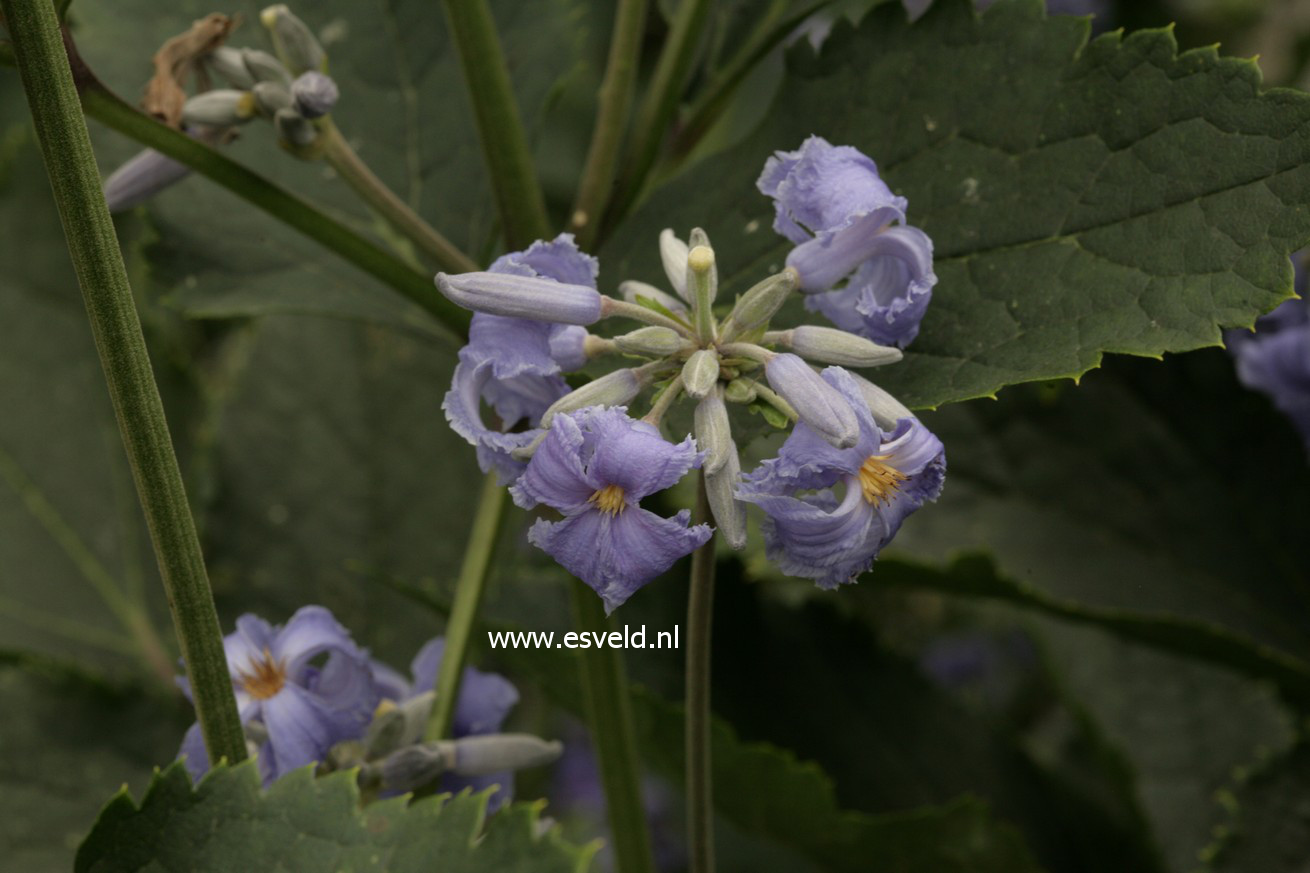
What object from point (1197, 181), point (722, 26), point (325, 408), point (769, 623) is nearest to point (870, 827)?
point (769, 623)

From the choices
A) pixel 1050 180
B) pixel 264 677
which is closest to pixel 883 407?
pixel 1050 180

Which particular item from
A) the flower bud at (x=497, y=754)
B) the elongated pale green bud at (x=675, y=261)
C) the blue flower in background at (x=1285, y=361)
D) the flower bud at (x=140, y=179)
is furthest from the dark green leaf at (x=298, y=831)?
the blue flower in background at (x=1285, y=361)

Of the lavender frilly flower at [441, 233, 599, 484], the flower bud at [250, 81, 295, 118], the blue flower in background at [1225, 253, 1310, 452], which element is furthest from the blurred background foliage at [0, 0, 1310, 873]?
the lavender frilly flower at [441, 233, 599, 484]

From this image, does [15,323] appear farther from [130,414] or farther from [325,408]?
[130,414]

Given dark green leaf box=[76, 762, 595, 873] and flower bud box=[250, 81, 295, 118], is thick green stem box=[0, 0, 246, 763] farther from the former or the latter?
flower bud box=[250, 81, 295, 118]

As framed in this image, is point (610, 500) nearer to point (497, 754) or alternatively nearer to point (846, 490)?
point (846, 490)

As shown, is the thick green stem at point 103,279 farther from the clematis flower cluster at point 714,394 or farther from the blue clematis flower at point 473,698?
the blue clematis flower at point 473,698
